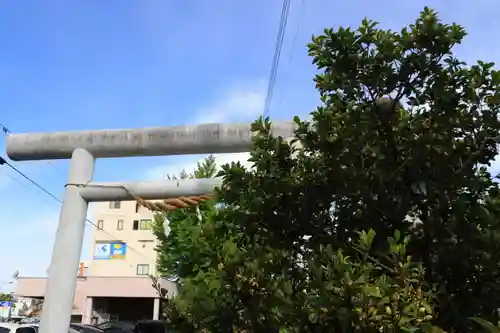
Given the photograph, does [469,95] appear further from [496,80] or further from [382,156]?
[382,156]

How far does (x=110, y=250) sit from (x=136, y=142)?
40.4 meters

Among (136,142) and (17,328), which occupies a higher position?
(136,142)

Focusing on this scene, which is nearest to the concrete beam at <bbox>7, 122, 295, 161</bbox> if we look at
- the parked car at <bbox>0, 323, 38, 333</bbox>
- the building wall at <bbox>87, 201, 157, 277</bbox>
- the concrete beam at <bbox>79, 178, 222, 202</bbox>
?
the concrete beam at <bbox>79, 178, 222, 202</bbox>

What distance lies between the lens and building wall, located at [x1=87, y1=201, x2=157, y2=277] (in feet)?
143

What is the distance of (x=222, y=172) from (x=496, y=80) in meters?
1.64

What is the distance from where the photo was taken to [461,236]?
8.73 feet

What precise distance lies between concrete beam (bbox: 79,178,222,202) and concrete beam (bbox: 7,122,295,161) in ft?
1.11

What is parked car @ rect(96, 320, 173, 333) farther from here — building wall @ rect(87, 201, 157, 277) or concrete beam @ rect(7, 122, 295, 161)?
building wall @ rect(87, 201, 157, 277)

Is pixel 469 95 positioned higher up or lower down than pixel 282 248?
higher up

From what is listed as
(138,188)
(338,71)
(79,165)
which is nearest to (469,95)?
(338,71)

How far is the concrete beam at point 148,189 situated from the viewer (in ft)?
18.8

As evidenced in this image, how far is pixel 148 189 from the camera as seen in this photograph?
5.79 m

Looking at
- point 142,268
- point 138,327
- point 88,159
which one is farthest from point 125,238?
point 88,159

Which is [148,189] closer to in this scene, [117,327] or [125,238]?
[117,327]
